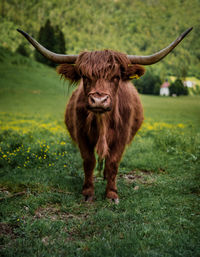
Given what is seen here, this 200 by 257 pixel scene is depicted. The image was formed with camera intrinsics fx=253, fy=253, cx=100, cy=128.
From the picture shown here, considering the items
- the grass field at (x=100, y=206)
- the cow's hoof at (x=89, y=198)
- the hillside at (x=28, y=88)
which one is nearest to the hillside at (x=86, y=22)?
the hillside at (x=28, y=88)

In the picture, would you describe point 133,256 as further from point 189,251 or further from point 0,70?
point 0,70

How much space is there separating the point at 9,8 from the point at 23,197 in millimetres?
30396

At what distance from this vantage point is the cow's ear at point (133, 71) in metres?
3.68

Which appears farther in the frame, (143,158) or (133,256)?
(143,158)

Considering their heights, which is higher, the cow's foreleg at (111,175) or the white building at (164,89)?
the white building at (164,89)

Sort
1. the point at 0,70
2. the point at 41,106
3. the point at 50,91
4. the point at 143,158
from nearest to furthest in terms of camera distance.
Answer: the point at 143,158 → the point at 41,106 → the point at 0,70 → the point at 50,91

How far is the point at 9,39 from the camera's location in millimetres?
25094

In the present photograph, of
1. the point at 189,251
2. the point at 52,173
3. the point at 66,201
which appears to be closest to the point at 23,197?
the point at 66,201

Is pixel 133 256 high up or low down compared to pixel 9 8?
down

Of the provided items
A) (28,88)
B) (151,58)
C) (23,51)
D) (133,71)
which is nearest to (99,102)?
(133,71)

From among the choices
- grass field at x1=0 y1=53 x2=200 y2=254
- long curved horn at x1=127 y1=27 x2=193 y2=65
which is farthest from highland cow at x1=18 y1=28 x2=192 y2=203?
grass field at x1=0 y1=53 x2=200 y2=254

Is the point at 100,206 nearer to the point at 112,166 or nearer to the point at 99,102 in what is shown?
the point at 112,166

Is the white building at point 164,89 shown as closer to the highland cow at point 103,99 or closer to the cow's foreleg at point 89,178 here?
the highland cow at point 103,99

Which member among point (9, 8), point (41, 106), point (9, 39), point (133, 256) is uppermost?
point (9, 8)
